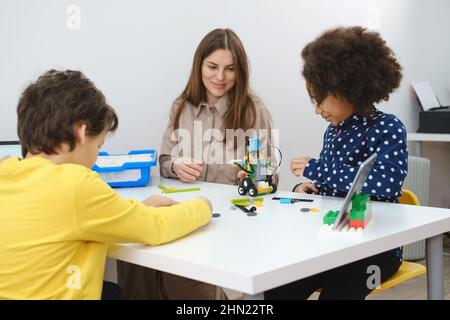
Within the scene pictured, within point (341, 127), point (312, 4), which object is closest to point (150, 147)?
point (341, 127)

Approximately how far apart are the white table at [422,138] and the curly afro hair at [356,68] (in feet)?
6.32

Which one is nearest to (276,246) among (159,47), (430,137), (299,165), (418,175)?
(299,165)

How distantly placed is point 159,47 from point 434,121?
1828 mm

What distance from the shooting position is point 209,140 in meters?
2.38

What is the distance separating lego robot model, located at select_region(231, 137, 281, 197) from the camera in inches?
70.1

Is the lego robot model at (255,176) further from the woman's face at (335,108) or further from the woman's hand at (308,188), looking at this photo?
the woman's face at (335,108)

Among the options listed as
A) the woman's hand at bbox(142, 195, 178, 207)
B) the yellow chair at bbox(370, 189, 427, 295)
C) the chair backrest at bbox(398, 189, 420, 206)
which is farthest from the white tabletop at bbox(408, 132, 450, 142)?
the woman's hand at bbox(142, 195, 178, 207)

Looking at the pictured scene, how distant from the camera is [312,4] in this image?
3162 millimetres

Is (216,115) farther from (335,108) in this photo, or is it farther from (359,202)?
(359,202)

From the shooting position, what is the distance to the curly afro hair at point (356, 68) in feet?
5.21

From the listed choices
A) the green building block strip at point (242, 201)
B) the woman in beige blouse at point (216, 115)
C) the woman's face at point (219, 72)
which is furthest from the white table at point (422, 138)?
the green building block strip at point (242, 201)

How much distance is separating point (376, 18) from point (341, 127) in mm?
2014

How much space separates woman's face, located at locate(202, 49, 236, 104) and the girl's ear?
1147mm
